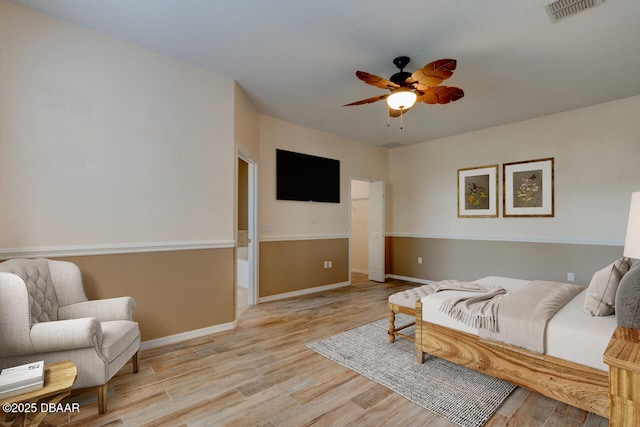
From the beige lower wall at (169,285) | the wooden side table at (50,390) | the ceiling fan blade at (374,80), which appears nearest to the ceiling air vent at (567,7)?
the ceiling fan blade at (374,80)

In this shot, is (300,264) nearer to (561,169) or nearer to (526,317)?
(526,317)

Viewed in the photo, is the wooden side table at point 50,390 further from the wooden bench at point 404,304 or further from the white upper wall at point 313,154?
the white upper wall at point 313,154

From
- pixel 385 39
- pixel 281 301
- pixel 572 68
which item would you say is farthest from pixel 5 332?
pixel 572 68

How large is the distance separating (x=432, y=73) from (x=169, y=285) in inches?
121

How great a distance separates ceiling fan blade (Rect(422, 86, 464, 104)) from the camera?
2709mm

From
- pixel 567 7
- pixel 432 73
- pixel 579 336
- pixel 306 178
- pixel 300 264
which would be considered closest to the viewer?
pixel 579 336

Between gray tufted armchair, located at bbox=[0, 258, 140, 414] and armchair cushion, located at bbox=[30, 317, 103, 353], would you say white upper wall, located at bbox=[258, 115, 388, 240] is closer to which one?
gray tufted armchair, located at bbox=[0, 258, 140, 414]

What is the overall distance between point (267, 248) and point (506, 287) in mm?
3063

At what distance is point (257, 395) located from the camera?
204 cm

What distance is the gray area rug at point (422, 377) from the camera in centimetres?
189

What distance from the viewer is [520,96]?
369 centimetres

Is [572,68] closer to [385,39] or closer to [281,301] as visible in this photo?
[385,39]

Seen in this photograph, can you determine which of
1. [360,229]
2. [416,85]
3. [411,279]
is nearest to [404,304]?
[416,85]

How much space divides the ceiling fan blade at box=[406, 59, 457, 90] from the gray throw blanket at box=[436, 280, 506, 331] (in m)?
1.81
